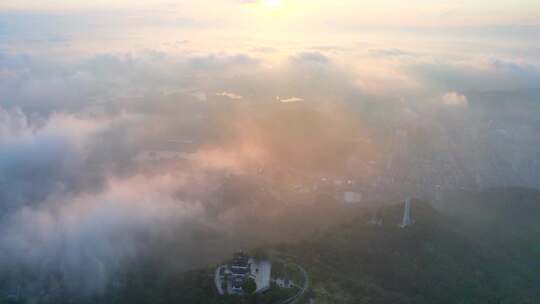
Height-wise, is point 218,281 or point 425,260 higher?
point 218,281

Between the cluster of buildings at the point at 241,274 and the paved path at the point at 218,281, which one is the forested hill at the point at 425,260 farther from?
the paved path at the point at 218,281

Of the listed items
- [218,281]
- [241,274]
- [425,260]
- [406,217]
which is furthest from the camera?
[406,217]

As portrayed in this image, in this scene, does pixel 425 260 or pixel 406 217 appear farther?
pixel 406 217

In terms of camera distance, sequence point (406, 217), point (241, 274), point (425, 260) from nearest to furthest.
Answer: point (241, 274), point (425, 260), point (406, 217)

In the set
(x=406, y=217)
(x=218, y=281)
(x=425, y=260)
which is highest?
(x=406, y=217)

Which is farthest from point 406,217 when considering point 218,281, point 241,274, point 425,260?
point 218,281

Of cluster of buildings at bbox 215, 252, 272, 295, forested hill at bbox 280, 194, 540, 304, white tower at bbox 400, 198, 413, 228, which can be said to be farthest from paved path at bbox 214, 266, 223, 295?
white tower at bbox 400, 198, 413, 228

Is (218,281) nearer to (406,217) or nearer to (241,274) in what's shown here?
(241,274)

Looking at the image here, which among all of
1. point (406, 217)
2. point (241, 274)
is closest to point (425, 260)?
point (406, 217)

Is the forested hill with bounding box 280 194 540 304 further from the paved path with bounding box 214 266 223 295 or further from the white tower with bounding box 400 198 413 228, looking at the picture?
the paved path with bounding box 214 266 223 295
